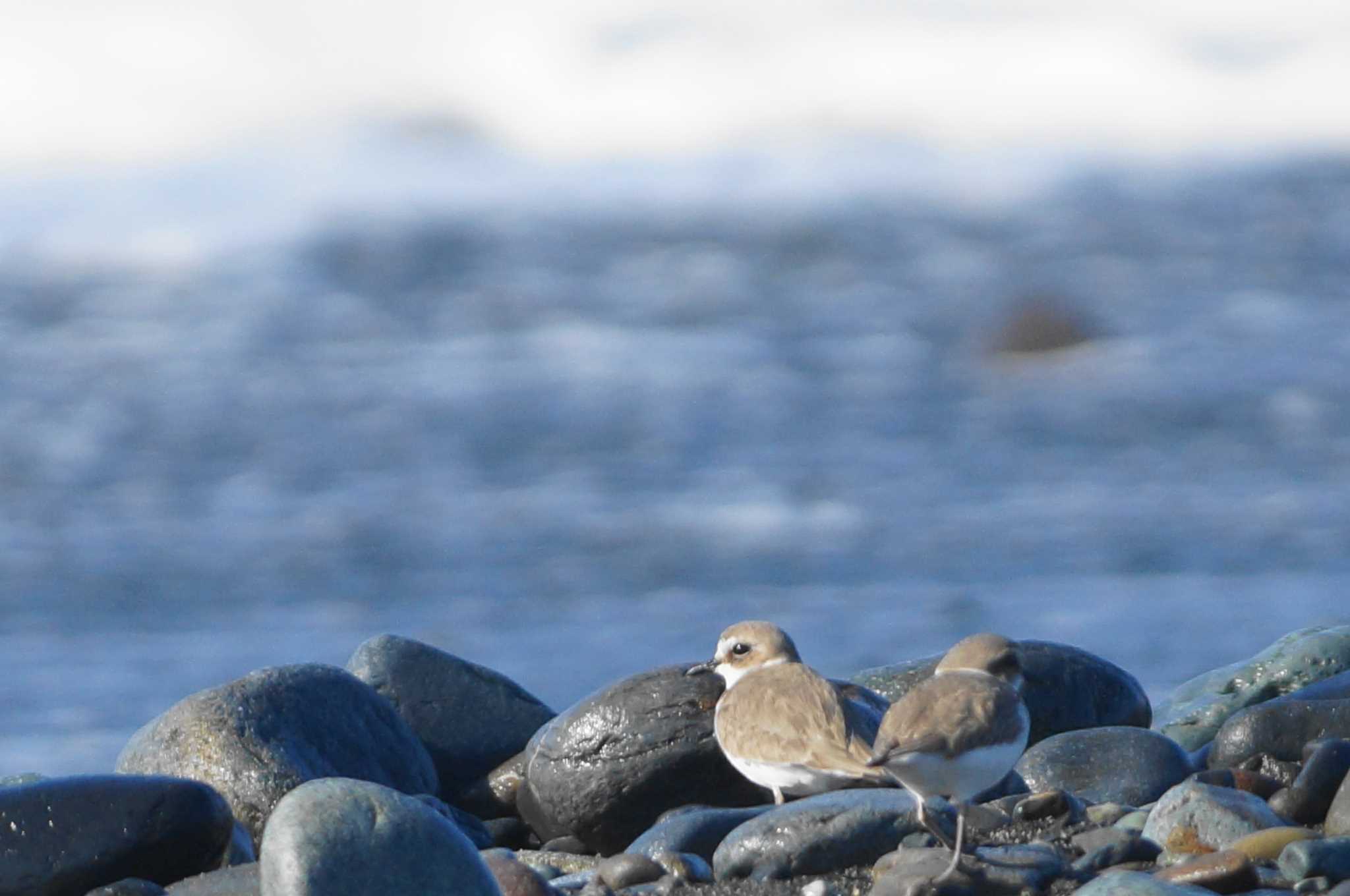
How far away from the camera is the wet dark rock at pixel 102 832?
498 cm

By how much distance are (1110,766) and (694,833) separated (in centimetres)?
128

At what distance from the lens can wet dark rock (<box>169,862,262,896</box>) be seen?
4898mm

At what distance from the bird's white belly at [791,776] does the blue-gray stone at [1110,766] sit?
0.72 m

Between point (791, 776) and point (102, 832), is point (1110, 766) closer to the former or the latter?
point (791, 776)

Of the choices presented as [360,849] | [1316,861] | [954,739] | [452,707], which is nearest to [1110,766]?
[1316,861]

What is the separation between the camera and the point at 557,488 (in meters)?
14.6

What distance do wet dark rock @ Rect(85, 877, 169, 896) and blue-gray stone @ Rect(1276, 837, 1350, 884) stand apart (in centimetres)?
266

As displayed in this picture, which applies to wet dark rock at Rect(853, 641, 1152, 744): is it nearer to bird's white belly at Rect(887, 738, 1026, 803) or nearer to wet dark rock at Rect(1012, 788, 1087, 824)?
wet dark rock at Rect(1012, 788, 1087, 824)

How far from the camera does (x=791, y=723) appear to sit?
17.2 ft

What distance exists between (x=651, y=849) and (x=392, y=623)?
6.69 meters

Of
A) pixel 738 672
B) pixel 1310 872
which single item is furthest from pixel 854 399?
pixel 1310 872

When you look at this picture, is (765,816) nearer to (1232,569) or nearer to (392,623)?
(392,623)

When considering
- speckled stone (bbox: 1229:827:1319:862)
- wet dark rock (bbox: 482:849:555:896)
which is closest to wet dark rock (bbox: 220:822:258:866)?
wet dark rock (bbox: 482:849:555:896)

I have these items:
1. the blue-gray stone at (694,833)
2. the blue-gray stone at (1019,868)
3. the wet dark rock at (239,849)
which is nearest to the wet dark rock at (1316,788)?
the blue-gray stone at (1019,868)
